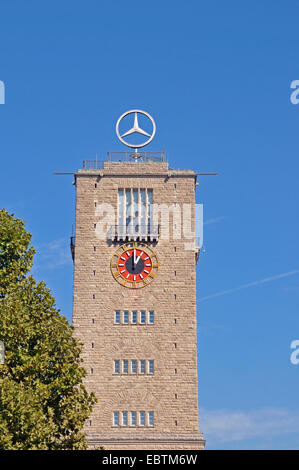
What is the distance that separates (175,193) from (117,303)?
1612 cm

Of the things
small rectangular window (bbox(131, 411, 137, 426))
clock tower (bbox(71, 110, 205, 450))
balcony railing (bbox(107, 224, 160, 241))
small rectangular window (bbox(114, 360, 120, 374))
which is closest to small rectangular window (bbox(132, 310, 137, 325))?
clock tower (bbox(71, 110, 205, 450))

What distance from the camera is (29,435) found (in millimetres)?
58469

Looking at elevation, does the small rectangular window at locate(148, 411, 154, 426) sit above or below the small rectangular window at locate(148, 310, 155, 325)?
below

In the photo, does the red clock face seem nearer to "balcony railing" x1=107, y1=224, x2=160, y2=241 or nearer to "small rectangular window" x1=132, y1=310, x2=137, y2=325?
"balcony railing" x1=107, y1=224, x2=160, y2=241

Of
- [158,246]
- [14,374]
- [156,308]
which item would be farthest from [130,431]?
[14,374]

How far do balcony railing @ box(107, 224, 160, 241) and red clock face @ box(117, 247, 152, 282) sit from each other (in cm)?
165

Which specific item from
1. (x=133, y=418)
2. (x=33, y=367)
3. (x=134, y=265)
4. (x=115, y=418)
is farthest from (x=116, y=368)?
(x=33, y=367)

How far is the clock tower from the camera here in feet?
354

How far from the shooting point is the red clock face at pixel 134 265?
11338 cm

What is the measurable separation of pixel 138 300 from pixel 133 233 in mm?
8551

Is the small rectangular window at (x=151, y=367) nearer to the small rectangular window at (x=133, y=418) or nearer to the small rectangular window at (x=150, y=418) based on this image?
the small rectangular window at (x=150, y=418)

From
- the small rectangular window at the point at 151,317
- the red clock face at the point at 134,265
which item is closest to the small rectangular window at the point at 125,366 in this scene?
the small rectangular window at the point at 151,317
